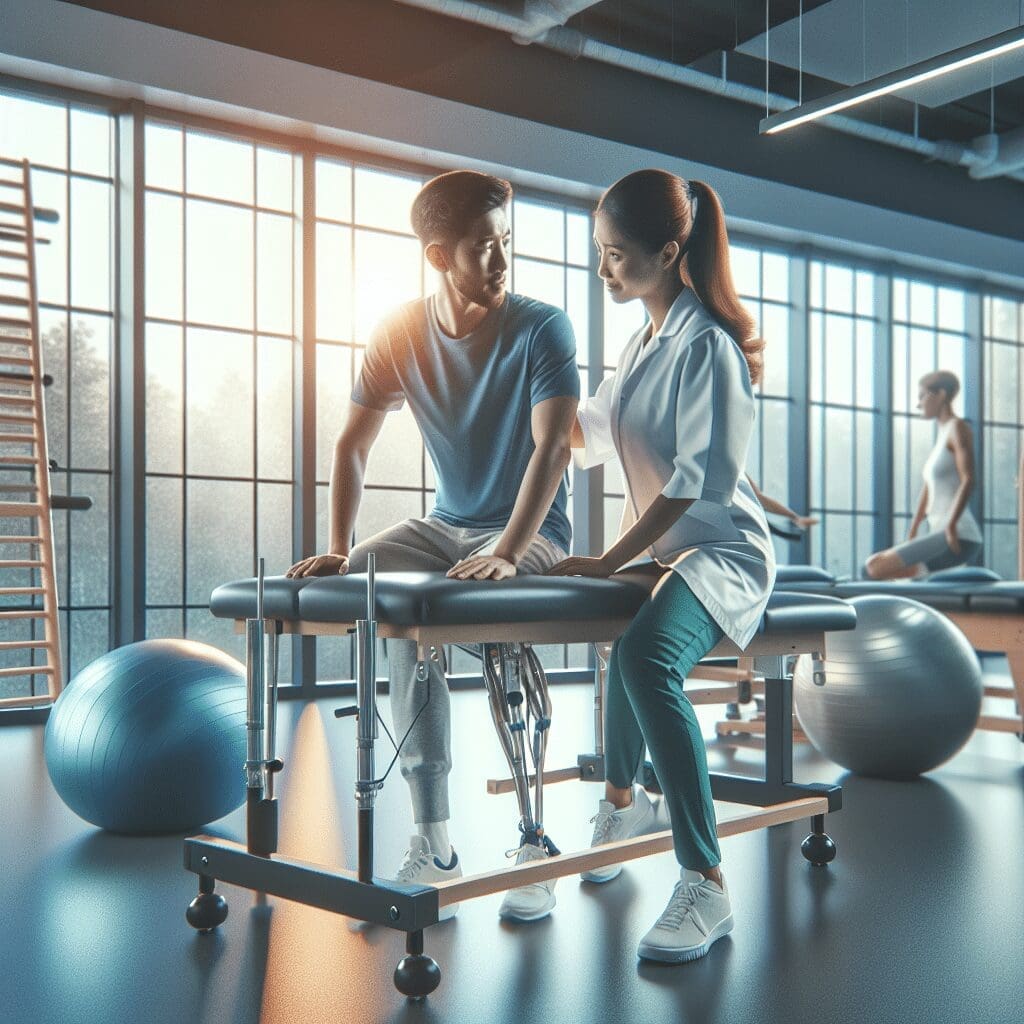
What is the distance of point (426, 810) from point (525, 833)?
0.65 feet

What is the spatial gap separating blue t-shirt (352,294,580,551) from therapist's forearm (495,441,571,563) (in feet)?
0.41

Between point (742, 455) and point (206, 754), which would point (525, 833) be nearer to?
point (742, 455)

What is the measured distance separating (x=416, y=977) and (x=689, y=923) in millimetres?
485

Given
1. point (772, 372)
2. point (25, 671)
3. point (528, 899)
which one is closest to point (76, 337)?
point (25, 671)

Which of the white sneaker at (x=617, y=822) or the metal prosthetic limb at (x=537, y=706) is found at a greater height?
the metal prosthetic limb at (x=537, y=706)

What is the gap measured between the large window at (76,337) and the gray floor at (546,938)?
2492 millimetres

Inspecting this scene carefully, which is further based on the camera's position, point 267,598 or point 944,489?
point 944,489

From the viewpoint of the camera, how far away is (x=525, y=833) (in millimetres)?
2260

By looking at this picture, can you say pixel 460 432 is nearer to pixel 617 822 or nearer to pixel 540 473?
pixel 540 473

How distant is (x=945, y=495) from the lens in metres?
6.24

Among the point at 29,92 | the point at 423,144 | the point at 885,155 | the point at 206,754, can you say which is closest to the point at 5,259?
the point at 29,92

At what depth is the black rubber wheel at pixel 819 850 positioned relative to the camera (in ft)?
8.86

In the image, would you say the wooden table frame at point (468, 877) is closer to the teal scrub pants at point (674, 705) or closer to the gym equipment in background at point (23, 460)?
the teal scrub pants at point (674, 705)

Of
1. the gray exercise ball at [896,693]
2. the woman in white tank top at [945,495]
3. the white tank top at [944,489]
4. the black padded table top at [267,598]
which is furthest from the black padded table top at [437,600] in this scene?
the white tank top at [944,489]
